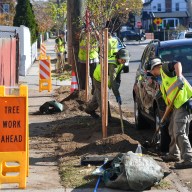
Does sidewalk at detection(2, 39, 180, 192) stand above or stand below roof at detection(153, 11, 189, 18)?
below

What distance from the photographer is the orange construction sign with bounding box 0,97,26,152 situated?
25.3ft

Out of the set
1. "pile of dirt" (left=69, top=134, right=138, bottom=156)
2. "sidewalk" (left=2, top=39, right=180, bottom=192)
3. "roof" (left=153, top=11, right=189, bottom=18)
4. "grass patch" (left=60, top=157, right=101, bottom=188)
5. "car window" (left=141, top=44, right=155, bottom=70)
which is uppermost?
"roof" (left=153, top=11, right=189, bottom=18)

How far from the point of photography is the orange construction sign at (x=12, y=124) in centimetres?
772

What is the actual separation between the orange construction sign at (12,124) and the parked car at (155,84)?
260cm

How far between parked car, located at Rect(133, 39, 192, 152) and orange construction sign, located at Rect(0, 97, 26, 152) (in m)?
2.60

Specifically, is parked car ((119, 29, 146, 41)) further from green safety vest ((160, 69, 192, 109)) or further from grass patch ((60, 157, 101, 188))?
grass patch ((60, 157, 101, 188))

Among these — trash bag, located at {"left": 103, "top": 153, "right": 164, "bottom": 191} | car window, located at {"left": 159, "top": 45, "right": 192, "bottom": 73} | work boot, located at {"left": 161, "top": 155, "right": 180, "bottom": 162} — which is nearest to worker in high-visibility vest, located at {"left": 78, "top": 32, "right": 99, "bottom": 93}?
car window, located at {"left": 159, "top": 45, "right": 192, "bottom": 73}

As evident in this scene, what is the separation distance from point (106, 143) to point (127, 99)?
8.02m

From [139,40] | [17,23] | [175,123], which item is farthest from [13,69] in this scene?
[139,40]

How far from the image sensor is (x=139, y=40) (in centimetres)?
7556

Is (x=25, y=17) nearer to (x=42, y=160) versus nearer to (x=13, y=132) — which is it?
(x=42, y=160)

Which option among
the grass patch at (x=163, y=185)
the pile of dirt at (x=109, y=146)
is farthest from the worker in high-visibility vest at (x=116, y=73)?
the grass patch at (x=163, y=185)

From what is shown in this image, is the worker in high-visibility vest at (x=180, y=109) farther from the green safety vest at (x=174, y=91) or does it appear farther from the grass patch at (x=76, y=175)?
the grass patch at (x=76, y=175)

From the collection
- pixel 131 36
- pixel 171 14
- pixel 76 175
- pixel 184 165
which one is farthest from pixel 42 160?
pixel 171 14
